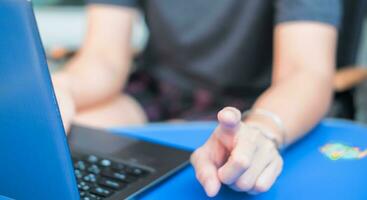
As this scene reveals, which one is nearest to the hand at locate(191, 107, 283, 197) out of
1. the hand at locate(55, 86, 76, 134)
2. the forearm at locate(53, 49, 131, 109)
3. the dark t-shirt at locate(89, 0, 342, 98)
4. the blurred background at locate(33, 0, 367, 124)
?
the hand at locate(55, 86, 76, 134)

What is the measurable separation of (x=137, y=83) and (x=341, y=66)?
421 millimetres

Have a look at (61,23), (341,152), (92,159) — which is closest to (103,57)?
(92,159)

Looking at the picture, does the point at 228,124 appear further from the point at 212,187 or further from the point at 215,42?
the point at 215,42

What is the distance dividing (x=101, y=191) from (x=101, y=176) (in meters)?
0.04

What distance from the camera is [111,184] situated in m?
0.52

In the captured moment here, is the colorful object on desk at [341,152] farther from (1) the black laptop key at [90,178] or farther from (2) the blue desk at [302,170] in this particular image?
(1) the black laptop key at [90,178]

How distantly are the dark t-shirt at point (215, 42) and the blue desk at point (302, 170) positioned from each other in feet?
0.86

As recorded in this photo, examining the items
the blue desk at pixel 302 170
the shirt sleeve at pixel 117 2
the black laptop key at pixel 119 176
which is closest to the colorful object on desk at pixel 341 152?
the blue desk at pixel 302 170

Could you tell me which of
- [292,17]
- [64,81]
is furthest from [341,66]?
[64,81]

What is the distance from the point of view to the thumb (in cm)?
43

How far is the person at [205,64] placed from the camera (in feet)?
2.34

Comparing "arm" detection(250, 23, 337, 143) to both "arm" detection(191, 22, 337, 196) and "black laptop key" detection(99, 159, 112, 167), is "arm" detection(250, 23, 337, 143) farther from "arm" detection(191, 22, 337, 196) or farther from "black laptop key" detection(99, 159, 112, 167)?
"black laptop key" detection(99, 159, 112, 167)

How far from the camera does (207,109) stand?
0.98 metres

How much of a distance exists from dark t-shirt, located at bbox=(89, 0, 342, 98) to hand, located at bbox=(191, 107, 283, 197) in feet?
1.53
